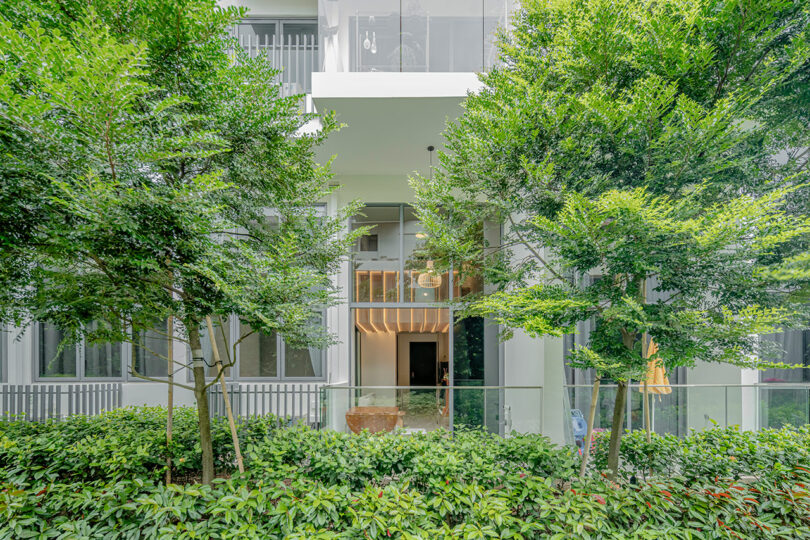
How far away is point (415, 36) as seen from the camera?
4746 mm

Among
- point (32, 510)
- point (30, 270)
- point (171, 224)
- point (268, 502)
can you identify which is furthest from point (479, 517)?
point (30, 270)

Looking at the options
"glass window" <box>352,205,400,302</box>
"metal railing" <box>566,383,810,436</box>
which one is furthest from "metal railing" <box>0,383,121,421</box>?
"metal railing" <box>566,383,810,436</box>

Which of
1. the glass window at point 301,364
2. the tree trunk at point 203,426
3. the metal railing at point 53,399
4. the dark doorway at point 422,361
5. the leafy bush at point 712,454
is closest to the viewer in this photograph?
the leafy bush at point 712,454

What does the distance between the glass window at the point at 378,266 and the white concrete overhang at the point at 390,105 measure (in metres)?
1.93

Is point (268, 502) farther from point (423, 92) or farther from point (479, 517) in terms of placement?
point (423, 92)

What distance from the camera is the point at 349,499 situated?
9.21 feet

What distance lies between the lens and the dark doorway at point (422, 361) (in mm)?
10930

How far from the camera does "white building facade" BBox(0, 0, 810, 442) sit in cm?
468

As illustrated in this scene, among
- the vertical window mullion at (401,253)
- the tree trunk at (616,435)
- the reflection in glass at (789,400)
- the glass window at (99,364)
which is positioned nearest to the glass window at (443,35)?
the vertical window mullion at (401,253)

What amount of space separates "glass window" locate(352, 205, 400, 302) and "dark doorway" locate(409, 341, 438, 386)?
4151mm

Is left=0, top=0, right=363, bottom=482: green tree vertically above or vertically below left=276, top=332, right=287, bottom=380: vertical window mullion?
above

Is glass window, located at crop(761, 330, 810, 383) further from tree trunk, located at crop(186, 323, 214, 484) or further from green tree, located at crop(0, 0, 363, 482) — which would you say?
tree trunk, located at crop(186, 323, 214, 484)

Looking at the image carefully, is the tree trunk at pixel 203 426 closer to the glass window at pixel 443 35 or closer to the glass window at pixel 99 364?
the glass window at pixel 443 35

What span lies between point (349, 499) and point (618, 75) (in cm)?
400
